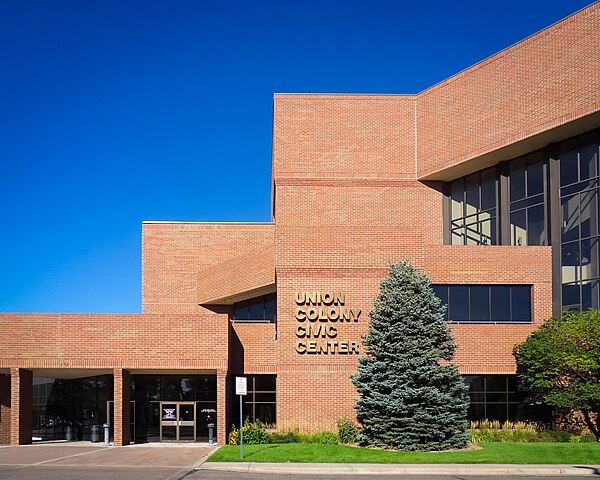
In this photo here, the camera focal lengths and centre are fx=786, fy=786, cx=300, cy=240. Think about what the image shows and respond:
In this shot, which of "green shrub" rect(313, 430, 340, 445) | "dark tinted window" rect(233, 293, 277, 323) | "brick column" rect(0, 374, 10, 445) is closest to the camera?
"green shrub" rect(313, 430, 340, 445)

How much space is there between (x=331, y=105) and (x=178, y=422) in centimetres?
1801

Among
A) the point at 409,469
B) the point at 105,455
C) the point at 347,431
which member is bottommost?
the point at 105,455

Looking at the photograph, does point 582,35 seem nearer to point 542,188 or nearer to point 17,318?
point 542,188

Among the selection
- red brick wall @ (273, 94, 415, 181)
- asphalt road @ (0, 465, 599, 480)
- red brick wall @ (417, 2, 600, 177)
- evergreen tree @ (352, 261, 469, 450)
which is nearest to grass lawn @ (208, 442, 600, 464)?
evergreen tree @ (352, 261, 469, 450)

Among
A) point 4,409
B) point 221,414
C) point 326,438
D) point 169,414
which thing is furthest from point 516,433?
point 4,409

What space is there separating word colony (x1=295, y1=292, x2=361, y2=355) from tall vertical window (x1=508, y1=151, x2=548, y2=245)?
9.90 m

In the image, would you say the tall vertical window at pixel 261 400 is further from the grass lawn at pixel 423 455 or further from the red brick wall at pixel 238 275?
the grass lawn at pixel 423 455

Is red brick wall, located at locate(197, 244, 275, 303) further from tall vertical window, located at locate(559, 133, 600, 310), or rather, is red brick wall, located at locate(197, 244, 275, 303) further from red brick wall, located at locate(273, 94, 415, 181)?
tall vertical window, located at locate(559, 133, 600, 310)

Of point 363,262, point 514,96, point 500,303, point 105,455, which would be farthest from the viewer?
point 514,96

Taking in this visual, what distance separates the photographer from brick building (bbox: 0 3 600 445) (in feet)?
115

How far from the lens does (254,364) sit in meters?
38.4

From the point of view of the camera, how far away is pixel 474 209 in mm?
41688

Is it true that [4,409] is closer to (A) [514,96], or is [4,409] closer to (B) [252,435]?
(B) [252,435]

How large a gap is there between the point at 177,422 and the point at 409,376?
12.6 m
